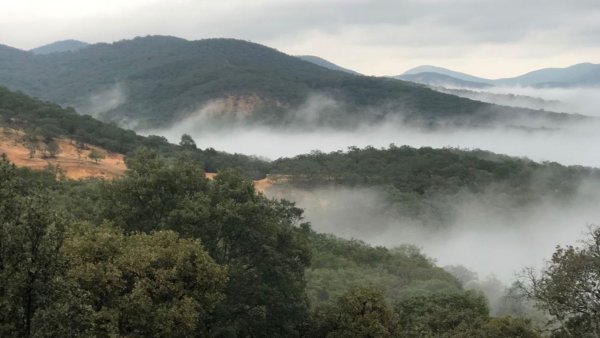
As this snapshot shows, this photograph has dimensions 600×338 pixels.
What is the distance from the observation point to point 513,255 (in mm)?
94188

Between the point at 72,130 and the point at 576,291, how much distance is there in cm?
9066

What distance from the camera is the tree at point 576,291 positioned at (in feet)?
63.0

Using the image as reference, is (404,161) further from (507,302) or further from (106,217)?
(106,217)

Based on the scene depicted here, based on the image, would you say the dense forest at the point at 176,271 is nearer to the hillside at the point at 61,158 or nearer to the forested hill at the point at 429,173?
the hillside at the point at 61,158

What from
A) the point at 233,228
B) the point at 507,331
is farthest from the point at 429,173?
the point at 233,228

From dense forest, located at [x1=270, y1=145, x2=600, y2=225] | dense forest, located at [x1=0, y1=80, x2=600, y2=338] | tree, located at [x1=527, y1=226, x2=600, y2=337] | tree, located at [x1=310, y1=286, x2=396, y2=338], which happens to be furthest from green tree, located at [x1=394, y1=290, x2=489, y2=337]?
dense forest, located at [x1=270, y1=145, x2=600, y2=225]

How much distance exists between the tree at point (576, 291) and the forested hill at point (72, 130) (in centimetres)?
7096

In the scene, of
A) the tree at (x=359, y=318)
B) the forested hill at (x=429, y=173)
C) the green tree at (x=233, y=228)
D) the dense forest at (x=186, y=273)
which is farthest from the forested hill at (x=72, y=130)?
the tree at (x=359, y=318)

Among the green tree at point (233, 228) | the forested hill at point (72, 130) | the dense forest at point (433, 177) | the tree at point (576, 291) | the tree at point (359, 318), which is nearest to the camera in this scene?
the tree at point (576, 291)

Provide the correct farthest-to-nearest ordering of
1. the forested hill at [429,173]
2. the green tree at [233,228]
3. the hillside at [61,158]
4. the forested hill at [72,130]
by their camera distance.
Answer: the forested hill at [429,173], the forested hill at [72,130], the hillside at [61,158], the green tree at [233,228]

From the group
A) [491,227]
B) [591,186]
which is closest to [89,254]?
[491,227]

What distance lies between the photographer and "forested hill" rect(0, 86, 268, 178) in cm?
8725

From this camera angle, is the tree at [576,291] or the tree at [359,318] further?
the tree at [359,318]

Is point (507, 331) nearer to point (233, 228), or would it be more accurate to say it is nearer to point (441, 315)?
point (441, 315)
